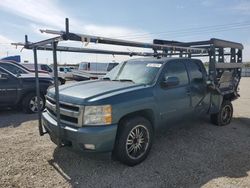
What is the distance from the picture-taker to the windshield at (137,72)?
4773 millimetres

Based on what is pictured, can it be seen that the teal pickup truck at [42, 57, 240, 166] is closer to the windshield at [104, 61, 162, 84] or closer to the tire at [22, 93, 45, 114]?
the windshield at [104, 61, 162, 84]

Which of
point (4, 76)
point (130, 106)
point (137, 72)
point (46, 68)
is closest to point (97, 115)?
point (130, 106)

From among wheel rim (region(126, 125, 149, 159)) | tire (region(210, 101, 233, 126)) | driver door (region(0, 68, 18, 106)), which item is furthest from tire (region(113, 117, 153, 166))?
driver door (region(0, 68, 18, 106))

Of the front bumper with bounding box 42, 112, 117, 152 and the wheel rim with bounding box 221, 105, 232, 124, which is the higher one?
the front bumper with bounding box 42, 112, 117, 152

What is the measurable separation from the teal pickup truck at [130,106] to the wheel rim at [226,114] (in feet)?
3.71

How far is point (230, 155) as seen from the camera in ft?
15.6

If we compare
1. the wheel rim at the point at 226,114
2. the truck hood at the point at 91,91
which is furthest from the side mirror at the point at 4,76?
the wheel rim at the point at 226,114

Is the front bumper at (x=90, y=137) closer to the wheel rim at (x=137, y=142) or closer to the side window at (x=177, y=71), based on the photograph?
the wheel rim at (x=137, y=142)

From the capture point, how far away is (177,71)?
5.22m

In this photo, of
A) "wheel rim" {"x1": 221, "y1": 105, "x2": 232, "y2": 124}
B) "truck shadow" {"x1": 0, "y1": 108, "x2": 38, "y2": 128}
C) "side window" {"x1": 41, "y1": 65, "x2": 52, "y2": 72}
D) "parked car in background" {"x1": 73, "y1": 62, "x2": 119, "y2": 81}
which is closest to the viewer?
"wheel rim" {"x1": 221, "y1": 105, "x2": 232, "y2": 124}

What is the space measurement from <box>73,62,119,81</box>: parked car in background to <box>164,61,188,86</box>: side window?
Answer: 1292 centimetres

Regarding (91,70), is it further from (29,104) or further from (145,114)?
(145,114)

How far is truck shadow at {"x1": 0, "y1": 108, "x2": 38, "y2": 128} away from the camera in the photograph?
22.9 feet

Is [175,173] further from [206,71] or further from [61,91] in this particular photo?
[206,71]
